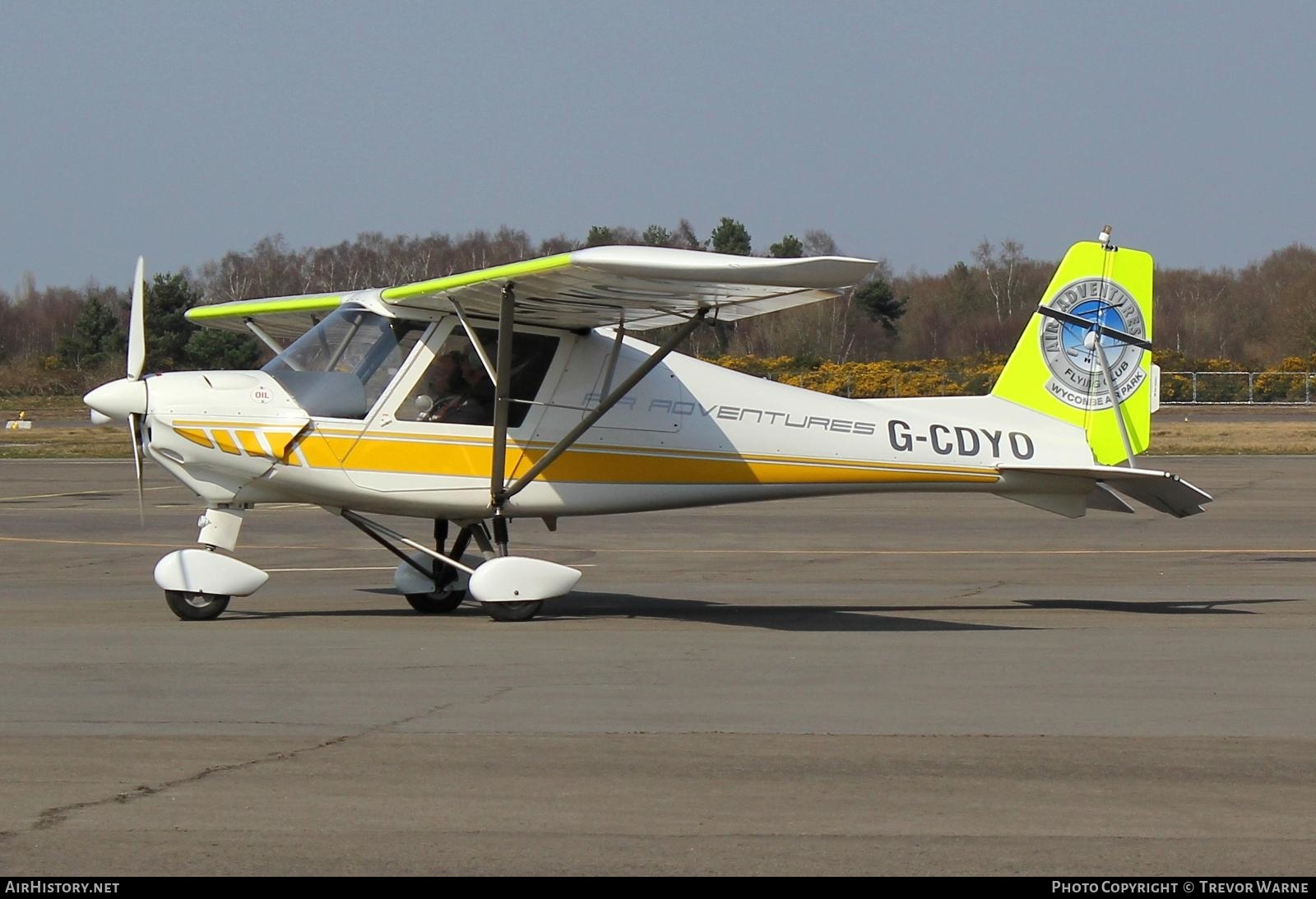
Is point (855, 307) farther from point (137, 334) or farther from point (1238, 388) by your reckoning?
point (137, 334)

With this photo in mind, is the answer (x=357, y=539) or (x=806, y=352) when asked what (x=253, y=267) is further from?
(x=357, y=539)

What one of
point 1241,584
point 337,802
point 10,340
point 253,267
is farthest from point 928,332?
point 337,802

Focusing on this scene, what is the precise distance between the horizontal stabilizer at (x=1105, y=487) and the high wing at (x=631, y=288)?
2.82 metres

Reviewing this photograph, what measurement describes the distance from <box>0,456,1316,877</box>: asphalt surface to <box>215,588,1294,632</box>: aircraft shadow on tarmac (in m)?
0.06

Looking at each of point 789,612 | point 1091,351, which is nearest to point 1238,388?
point 1091,351

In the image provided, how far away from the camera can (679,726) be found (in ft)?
24.0

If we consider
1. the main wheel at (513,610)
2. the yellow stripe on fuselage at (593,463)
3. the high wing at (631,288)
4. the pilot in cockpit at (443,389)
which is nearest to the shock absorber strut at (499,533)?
the yellow stripe on fuselage at (593,463)

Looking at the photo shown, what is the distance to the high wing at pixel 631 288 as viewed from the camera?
9.29 meters

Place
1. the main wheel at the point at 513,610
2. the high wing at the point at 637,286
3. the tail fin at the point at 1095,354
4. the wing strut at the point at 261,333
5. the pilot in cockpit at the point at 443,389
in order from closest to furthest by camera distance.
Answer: the high wing at the point at 637,286 → the main wheel at the point at 513,610 → the pilot in cockpit at the point at 443,389 → the tail fin at the point at 1095,354 → the wing strut at the point at 261,333

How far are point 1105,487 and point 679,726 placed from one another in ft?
21.2

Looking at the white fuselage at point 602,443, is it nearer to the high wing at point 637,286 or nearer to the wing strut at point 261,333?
the high wing at point 637,286

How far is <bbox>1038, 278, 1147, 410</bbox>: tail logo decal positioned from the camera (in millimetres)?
12953

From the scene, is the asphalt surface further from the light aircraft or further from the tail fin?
the tail fin

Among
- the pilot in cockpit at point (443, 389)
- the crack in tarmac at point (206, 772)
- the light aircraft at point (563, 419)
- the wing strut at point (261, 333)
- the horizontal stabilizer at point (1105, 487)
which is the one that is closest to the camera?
the crack in tarmac at point (206, 772)
